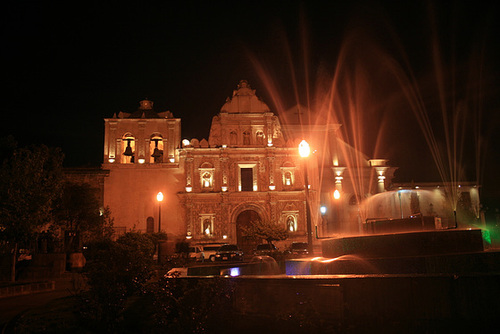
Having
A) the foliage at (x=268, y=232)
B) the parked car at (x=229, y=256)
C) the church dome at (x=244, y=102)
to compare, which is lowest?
the parked car at (x=229, y=256)

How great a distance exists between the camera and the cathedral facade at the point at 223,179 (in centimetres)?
3581

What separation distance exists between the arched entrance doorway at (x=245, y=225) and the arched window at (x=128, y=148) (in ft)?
37.0

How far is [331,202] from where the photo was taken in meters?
38.1

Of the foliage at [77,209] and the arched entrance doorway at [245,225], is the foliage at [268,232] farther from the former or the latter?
the foliage at [77,209]

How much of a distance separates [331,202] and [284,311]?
32.3m

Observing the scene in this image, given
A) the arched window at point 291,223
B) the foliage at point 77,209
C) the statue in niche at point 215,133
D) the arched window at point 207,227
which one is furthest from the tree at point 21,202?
the arched window at point 291,223

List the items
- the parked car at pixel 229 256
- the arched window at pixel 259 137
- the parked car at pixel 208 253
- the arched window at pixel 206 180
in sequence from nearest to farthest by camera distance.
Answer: the parked car at pixel 229 256, the parked car at pixel 208 253, the arched window at pixel 206 180, the arched window at pixel 259 137

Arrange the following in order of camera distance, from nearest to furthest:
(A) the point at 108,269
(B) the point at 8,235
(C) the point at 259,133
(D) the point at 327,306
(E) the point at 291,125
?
(D) the point at 327,306, (A) the point at 108,269, (B) the point at 8,235, (C) the point at 259,133, (E) the point at 291,125

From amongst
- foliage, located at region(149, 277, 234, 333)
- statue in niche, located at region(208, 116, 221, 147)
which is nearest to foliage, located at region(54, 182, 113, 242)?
statue in niche, located at region(208, 116, 221, 147)

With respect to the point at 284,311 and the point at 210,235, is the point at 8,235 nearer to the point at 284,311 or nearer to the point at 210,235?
the point at 284,311

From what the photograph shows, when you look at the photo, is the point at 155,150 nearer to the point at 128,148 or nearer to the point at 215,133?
the point at 128,148

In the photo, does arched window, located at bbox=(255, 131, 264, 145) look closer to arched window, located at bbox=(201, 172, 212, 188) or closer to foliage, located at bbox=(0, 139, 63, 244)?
arched window, located at bbox=(201, 172, 212, 188)

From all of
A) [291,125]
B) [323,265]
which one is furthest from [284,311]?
[291,125]

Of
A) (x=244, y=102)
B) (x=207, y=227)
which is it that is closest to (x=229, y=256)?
(x=207, y=227)
